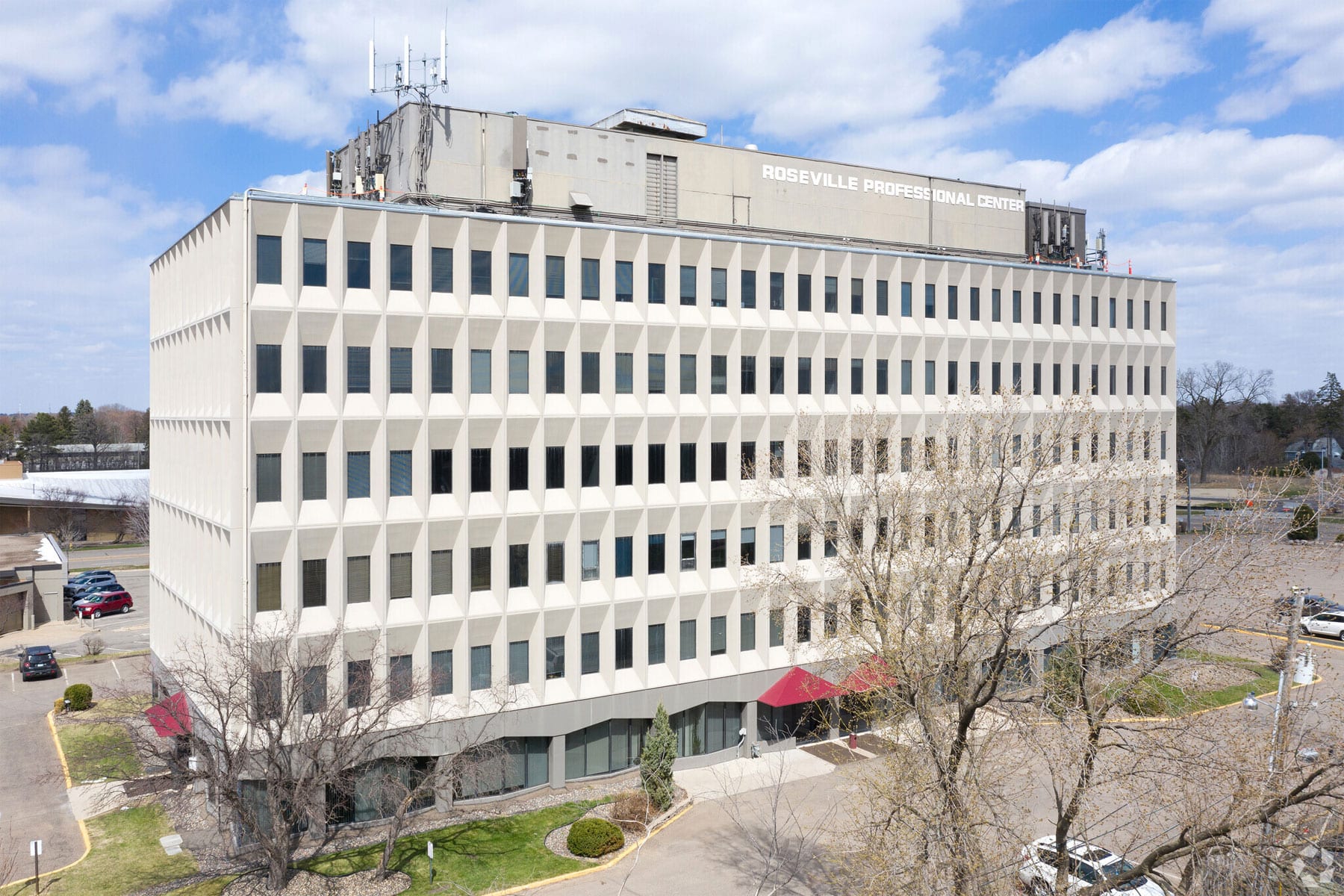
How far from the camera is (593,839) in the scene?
2766 cm

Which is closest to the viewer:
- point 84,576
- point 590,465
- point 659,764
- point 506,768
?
point 659,764

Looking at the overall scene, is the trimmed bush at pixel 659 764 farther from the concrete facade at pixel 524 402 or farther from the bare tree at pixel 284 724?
the bare tree at pixel 284 724

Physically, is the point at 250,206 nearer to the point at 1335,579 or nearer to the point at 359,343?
the point at 359,343

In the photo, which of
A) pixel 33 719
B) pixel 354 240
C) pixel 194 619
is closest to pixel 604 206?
pixel 354 240

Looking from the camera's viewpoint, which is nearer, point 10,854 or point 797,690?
point 10,854

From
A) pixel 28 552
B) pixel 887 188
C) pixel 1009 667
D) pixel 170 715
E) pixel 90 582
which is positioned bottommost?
pixel 90 582

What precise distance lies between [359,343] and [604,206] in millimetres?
12292

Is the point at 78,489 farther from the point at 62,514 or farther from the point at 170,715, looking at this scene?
the point at 170,715

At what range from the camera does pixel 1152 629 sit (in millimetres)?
18859

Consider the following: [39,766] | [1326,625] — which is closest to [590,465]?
[39,766]

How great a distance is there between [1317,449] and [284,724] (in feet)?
496

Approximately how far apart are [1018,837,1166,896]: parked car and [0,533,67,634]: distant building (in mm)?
59100

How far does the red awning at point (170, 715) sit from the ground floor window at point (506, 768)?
852cm

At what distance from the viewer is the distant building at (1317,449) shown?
12950 cm
